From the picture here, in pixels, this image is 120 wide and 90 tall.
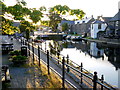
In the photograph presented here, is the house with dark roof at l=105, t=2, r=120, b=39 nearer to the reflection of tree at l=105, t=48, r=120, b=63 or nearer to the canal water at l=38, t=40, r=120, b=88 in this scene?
the canal water at l=38, t=40, r=120, b=88

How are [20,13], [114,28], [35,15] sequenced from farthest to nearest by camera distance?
[114,28] → [35,15] → [20,13]

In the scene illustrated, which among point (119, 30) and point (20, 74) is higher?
point (119, 30)

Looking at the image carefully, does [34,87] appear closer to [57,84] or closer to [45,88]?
[45,88]

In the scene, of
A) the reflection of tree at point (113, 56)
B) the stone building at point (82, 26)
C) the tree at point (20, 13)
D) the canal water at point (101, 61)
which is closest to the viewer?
the tree at point (20, 13)

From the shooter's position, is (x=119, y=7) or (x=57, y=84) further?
(x=119, y=7)

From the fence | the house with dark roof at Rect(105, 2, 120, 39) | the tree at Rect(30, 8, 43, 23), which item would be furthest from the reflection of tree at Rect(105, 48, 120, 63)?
the house with dark roof at Rect(105, 2, 120, 39)

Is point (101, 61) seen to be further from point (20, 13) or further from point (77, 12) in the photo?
point (20, 13)

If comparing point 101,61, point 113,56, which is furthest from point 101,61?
point 113,56

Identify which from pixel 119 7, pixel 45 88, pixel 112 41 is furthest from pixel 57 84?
pixel 119 7

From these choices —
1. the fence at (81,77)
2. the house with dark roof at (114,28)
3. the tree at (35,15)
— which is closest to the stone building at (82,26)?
the house with dark roof at (114,28)

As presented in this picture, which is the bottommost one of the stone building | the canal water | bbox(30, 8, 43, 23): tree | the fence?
the canal water

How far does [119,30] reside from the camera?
50906 mm

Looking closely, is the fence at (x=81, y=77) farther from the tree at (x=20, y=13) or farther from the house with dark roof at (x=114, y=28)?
the house with dark roof at (x=114, y=28)

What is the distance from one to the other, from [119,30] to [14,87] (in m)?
51.4
